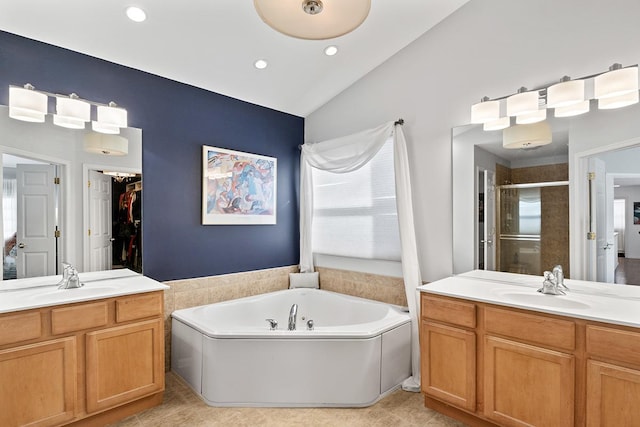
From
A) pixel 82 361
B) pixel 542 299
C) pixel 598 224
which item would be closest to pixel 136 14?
pixel 82 361

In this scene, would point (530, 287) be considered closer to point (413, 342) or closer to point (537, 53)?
point (413, 342)

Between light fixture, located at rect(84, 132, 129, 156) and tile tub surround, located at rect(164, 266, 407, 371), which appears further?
tile tub surround, located at rect(164, 266, 407, 371)

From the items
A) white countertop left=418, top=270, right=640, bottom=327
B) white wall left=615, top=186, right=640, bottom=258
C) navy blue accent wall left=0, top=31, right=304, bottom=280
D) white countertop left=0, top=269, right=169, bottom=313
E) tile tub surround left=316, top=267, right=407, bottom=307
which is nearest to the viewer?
white countertop left=418, top=270, right=640, bottom=327

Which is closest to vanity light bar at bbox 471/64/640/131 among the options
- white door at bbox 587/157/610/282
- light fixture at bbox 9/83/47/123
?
white door at bbox 587/157/610/282

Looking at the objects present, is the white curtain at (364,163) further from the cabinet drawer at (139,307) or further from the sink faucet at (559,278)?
the cabinet drawer at (139,307)

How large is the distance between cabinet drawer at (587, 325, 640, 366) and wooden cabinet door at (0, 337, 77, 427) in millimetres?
2871

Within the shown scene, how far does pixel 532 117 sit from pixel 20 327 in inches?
135

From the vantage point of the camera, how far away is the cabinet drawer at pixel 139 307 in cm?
219

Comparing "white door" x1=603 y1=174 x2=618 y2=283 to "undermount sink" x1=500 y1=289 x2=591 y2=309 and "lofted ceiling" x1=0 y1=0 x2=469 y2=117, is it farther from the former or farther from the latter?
"lofted ceiling" x1=0 y1=0 x2=469 y2=117

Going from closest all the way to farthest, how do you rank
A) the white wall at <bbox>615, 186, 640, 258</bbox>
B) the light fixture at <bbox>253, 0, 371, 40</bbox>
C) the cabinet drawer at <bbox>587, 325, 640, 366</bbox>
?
the light fixture at <bbox>253, 0, 371, 40</bbox>
the cabinet drawer at <bbox>587, 325, 640, 366</bbox>
the white wall at <bbox>615, 186, 640, 258</bbox>

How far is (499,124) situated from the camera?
2465mm

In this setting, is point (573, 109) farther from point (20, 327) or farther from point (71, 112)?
point (20, 327)

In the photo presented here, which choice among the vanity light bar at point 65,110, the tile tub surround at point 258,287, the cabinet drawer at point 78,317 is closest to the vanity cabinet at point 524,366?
the tile tub surround at point 258,287

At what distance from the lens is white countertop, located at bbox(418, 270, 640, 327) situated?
1711mm
